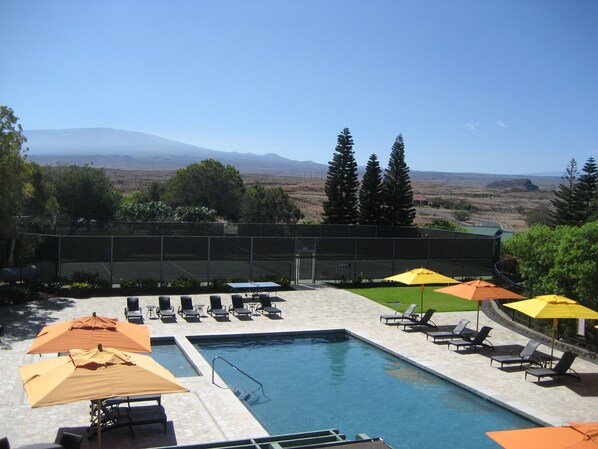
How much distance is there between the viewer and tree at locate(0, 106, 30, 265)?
2000 centimetres

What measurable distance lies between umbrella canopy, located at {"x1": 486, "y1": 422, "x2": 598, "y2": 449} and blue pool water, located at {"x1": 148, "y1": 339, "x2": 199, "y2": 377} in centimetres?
865

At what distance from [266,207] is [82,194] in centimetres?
1520

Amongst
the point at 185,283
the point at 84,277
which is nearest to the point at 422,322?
the point at 185,283

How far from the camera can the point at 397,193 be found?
137 ft

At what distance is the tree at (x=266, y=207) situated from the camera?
49.9m

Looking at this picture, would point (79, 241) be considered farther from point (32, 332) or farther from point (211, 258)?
point (32, 332)

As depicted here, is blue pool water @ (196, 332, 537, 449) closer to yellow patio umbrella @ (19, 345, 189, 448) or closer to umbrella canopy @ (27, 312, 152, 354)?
umbrella canopy @ (27, 312, 152, 354)

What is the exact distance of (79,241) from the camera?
76.2ft

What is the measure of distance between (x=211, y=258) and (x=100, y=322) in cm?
1457

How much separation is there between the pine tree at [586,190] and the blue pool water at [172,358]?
32229mm

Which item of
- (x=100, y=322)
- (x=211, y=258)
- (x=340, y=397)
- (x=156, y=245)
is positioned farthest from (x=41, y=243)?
(x=340, y=397)

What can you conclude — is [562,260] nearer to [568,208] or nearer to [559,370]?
[559,370]

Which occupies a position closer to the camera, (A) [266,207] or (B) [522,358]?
(B) [522,358]

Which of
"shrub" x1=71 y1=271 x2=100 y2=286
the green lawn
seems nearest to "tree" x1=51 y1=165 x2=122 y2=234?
"shrub" x1=71 y1=271 x2=100 y2=286
